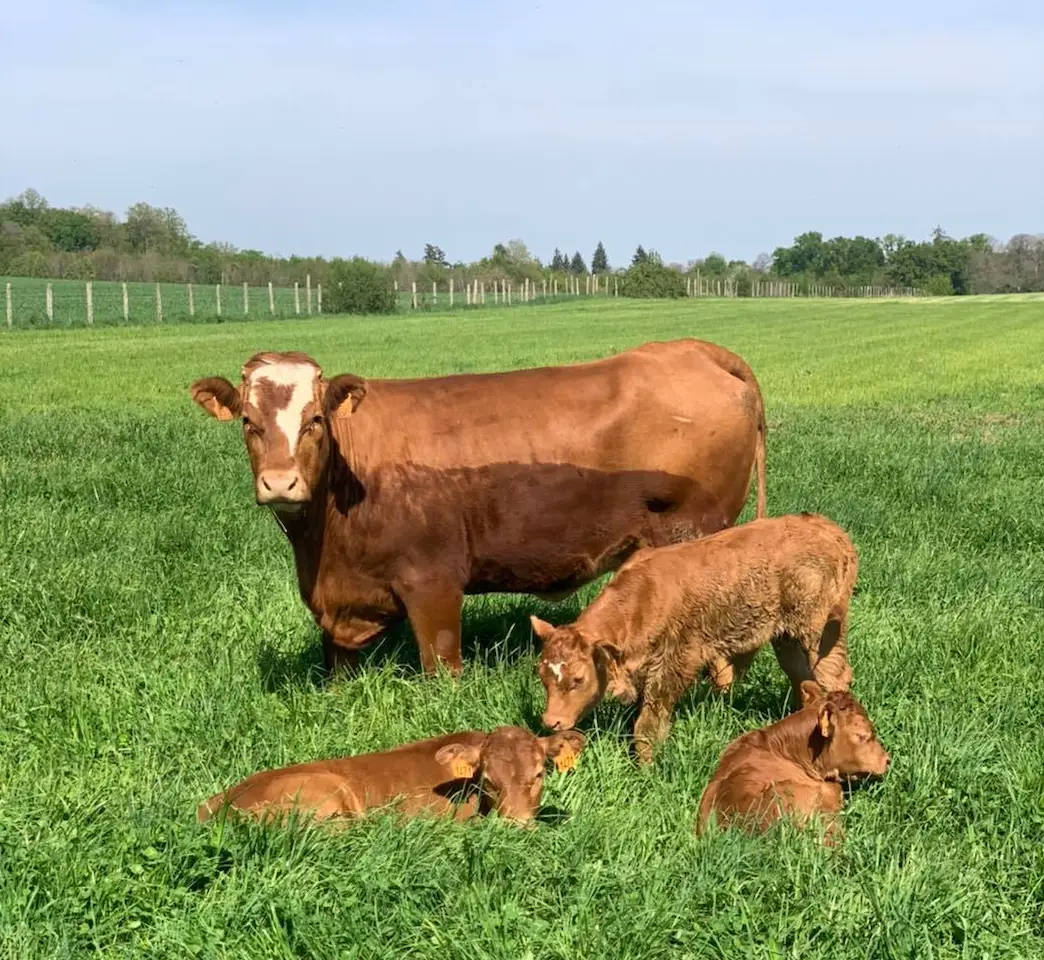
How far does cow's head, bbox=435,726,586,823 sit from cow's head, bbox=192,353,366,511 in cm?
144

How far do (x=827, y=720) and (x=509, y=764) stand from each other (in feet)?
4.22

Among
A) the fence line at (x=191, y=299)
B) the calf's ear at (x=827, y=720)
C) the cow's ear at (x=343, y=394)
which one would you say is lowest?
the calf's ear at (x=827, y=720)

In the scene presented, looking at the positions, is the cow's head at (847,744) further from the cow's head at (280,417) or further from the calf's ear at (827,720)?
the cow's head at (280,417)

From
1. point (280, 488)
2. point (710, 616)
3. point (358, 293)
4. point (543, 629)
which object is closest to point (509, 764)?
point (543, 629)

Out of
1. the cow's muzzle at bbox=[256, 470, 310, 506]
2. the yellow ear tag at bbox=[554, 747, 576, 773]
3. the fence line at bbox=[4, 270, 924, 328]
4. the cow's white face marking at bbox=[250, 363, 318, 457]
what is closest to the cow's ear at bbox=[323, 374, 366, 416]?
the cow's white face marking at bbox=[250, 363, 318, 457]

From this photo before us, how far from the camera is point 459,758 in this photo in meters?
4.30

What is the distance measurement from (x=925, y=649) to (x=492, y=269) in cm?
10377

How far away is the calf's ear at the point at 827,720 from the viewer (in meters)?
4.45

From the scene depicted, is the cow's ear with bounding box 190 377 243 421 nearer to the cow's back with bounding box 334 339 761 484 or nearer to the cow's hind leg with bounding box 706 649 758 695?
the cow's back with bounding box 334 339 761 484

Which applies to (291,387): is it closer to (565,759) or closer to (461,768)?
(461,768)

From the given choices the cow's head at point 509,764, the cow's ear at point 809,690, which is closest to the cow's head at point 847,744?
the cow's ear at point 809,690

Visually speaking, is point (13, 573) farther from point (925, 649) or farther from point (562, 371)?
point (925, 649)

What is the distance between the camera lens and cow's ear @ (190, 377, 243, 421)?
5.41 metres

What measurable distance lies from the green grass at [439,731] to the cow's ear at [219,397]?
4.34 ft
